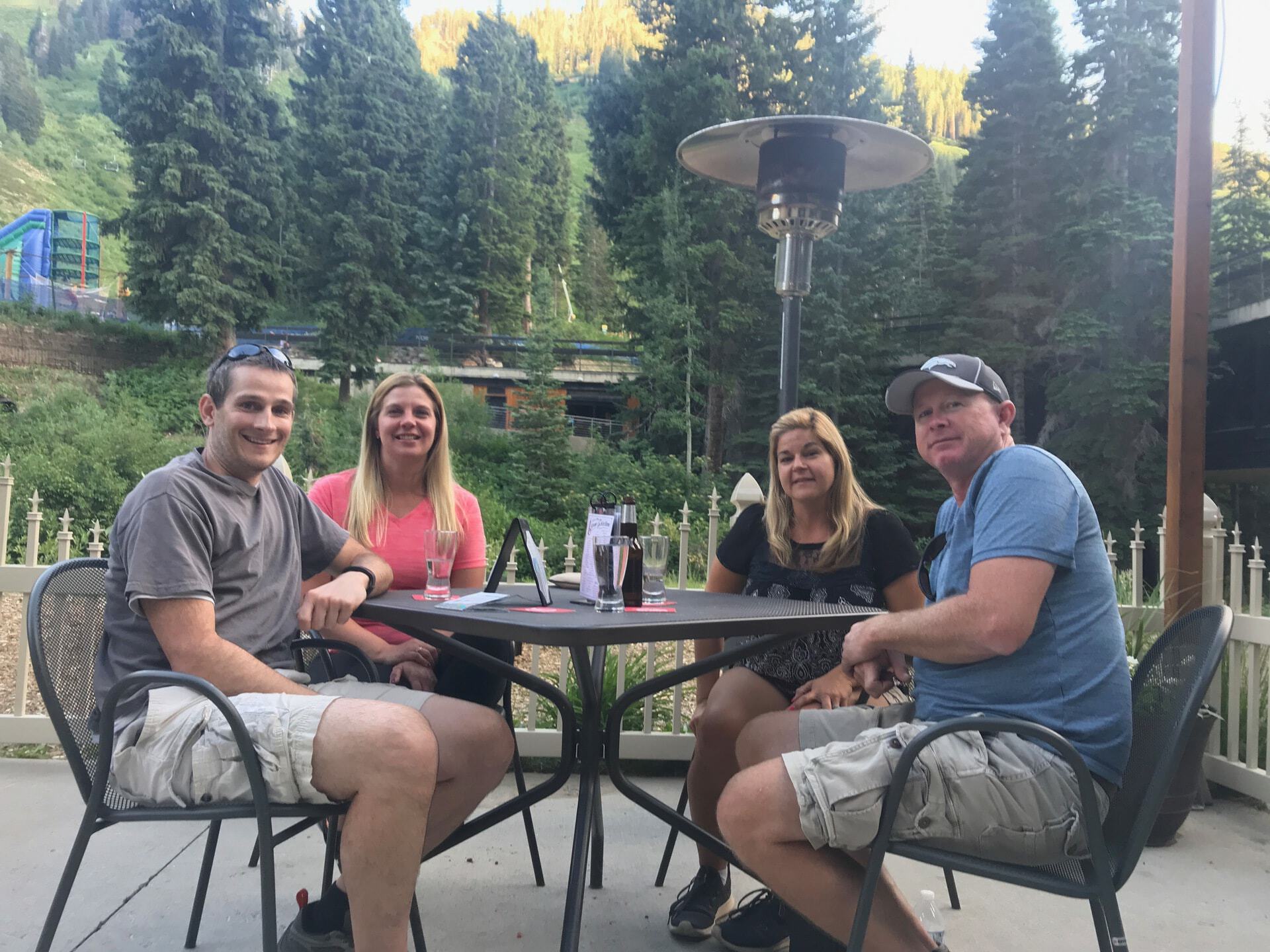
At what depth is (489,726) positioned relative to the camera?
1502 mm

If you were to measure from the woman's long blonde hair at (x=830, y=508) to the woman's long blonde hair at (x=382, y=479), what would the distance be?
2.38 ft

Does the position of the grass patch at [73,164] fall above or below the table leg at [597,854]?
above

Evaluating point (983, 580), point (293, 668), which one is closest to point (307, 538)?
point (293, 668)

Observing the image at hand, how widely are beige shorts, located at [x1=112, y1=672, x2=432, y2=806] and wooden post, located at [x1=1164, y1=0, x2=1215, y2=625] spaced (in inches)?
102

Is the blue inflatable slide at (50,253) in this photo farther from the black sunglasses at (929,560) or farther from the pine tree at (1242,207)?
the pine tree at (1242,207)

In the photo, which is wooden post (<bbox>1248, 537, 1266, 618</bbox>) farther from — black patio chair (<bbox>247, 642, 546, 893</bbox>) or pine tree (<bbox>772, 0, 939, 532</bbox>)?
pine tree (<bbox>772, 0, 939, 532</bbox>)

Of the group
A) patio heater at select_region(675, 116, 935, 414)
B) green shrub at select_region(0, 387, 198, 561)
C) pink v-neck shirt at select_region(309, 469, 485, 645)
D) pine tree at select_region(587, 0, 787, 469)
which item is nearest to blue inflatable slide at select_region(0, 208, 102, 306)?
green shrub at select_region(0, 387, 198, 561)

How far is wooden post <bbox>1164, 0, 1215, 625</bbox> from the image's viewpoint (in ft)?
9.24

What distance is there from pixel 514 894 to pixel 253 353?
130 cm

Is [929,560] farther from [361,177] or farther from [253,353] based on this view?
[361,177]

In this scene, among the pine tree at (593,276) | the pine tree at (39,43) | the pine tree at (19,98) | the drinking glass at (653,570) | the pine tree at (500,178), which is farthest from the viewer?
the pine tree at (39,43)

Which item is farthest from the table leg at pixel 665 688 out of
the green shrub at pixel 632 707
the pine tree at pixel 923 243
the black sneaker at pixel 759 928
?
the pine tree at pixel 923 243

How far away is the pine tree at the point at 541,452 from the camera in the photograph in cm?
1293

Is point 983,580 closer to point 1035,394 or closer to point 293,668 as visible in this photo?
point 293,668
